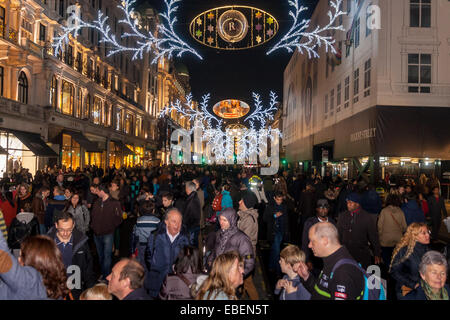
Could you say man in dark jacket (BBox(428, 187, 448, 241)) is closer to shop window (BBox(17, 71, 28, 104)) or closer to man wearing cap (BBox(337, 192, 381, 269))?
man wearing cap (BBox(337, 192, 381, 269))

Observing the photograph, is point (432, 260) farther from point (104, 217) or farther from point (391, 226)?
point (104, 217)

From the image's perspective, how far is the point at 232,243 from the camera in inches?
188

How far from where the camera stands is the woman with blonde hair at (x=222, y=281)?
Result: 2.96 metres

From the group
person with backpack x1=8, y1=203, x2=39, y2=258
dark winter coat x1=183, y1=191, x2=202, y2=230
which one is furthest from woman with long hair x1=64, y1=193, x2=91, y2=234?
dark winter coat x1=183, y1=191, x2=202, y2=230

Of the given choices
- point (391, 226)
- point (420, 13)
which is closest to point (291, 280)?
point (391, 226)

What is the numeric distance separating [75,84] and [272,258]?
2887 cm

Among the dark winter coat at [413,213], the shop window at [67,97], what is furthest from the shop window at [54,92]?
the dark winter coat at [413,213]

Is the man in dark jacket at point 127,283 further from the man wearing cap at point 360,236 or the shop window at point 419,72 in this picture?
the shop window at point 419,72

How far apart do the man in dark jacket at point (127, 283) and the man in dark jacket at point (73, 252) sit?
190 centimetres

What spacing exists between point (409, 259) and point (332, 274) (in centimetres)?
205

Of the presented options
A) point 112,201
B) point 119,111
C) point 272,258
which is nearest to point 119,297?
point 112,201

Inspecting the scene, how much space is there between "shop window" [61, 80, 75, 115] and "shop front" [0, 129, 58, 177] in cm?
515

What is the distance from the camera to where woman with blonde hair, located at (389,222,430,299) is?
4359 mm

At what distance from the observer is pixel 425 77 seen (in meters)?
18.1
